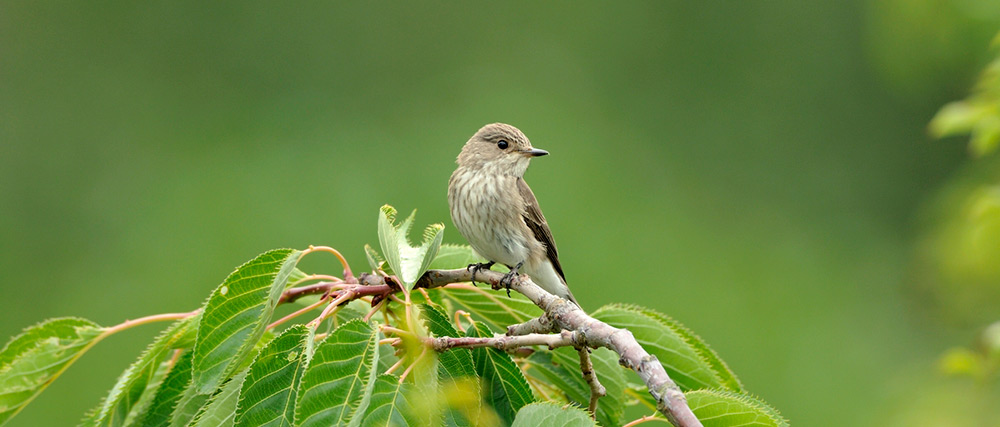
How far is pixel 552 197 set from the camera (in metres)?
11.9

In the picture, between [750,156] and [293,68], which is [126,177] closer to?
[293,68]

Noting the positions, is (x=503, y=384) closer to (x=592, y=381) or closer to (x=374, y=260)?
(x=592, y=381)

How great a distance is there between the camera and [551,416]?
186 cm

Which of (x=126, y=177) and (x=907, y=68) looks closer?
(x=907, y=68)

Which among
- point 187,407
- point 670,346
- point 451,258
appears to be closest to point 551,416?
point 670,346

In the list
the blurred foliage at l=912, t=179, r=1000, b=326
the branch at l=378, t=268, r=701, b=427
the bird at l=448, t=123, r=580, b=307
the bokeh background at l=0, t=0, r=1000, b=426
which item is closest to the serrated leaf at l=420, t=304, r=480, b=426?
the branch at l=378, t=268, r=701, b=427

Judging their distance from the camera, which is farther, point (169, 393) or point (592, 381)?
point (169, 393)

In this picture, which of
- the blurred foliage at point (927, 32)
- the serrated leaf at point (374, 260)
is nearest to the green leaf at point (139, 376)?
the serrated leaf at point (374, 260)

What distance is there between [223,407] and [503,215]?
88.0 inches

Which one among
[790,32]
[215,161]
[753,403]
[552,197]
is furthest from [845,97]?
[753,403]

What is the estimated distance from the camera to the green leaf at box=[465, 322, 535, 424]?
7.14ft

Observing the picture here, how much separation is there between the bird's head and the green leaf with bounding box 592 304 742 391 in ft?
6.94

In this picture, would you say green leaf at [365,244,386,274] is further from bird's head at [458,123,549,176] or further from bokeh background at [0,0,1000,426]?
bokeh background at [0,0,1000,426]

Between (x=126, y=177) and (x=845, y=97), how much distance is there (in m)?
10.8
